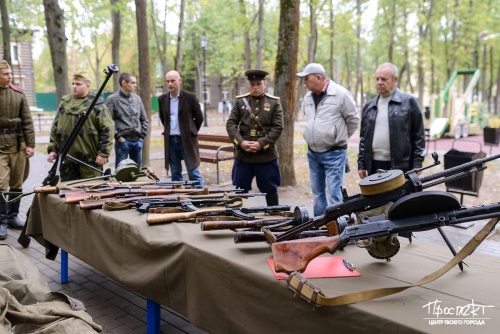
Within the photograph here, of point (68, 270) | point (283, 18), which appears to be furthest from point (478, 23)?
point (68, 270)

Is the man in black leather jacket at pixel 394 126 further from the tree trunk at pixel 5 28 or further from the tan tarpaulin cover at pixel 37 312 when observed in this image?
the tree trunk at pixel 5 28

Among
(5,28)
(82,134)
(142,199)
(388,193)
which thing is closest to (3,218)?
(82,134)

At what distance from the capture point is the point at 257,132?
5.59 m

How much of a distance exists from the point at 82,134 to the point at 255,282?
4.10m

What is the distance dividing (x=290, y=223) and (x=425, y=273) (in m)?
0.71

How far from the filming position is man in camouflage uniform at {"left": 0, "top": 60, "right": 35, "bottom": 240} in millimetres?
5680

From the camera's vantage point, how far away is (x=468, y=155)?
6359 mm

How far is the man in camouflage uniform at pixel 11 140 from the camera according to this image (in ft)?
18.6

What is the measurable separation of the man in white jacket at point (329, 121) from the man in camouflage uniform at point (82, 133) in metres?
2.46

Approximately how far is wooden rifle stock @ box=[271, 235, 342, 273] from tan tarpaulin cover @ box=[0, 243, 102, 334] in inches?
39.0

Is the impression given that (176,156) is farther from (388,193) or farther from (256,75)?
(388,193)

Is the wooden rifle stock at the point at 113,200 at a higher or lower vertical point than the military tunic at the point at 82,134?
lower

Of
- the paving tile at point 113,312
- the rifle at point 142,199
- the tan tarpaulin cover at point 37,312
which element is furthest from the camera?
the paving tile at point 113,312

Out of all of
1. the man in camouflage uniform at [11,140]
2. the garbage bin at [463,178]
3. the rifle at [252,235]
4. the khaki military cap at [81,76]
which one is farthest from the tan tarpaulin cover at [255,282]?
the garbage bin at [463,178]
